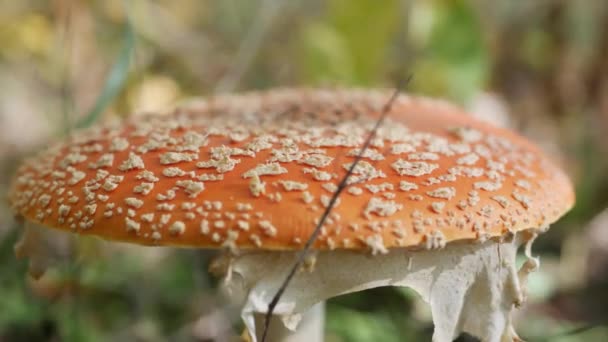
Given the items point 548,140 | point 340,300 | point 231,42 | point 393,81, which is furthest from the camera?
point 231,42

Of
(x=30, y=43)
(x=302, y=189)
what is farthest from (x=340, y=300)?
(x=30, y=43)

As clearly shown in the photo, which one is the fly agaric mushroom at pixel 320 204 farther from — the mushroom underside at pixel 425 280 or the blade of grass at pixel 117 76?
the blade of grass at pixel 117 76

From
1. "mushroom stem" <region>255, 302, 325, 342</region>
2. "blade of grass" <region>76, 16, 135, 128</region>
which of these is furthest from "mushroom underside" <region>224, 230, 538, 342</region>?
"blade of grass" <region>76, 16, 135, 128</region>

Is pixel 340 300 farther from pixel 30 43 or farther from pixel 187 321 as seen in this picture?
pixel 30 43

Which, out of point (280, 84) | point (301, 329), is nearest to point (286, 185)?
point (301, 329)

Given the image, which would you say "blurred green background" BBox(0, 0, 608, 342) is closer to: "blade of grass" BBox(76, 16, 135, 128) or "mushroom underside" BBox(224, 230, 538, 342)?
"blade of grass" BBox(76, 16, 135, 128)

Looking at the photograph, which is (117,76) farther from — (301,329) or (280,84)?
(280,84)
